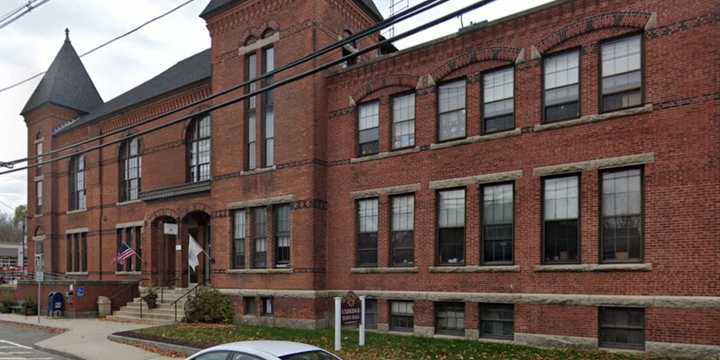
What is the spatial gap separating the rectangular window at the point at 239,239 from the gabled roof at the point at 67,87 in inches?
810

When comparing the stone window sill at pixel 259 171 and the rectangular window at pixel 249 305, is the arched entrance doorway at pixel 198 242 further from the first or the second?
the stone window sill at pixel 259 171

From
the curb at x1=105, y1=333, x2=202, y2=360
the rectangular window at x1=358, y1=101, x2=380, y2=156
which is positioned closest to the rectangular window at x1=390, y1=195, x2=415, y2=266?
the rectangular window at x1=358, y1=101, x2=380, y2=156

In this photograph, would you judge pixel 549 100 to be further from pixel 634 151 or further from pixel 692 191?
pixel 692 191

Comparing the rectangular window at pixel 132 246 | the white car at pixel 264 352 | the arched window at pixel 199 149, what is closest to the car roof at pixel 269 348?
the white car at pixel 264 352

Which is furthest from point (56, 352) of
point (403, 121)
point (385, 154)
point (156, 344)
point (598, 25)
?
point (598, 25)

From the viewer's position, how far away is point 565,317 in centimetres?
1451

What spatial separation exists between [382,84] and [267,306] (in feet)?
29.4

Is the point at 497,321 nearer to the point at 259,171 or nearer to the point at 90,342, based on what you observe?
the point at 259,171

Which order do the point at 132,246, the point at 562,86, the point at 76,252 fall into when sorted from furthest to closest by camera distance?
the point at 76,252 < the point at 132,246 < the point at 562,86

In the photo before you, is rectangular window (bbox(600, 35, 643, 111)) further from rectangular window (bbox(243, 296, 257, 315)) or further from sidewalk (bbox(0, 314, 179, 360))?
rectangular window (bbox(243, 296, 257, 315))

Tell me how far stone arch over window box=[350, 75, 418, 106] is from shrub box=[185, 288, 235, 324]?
880 centimetres

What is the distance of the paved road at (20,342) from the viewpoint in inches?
641

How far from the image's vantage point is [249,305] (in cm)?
2109

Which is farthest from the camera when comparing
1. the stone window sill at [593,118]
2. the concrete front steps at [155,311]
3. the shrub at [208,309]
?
the concrete front steps at [155,311]
